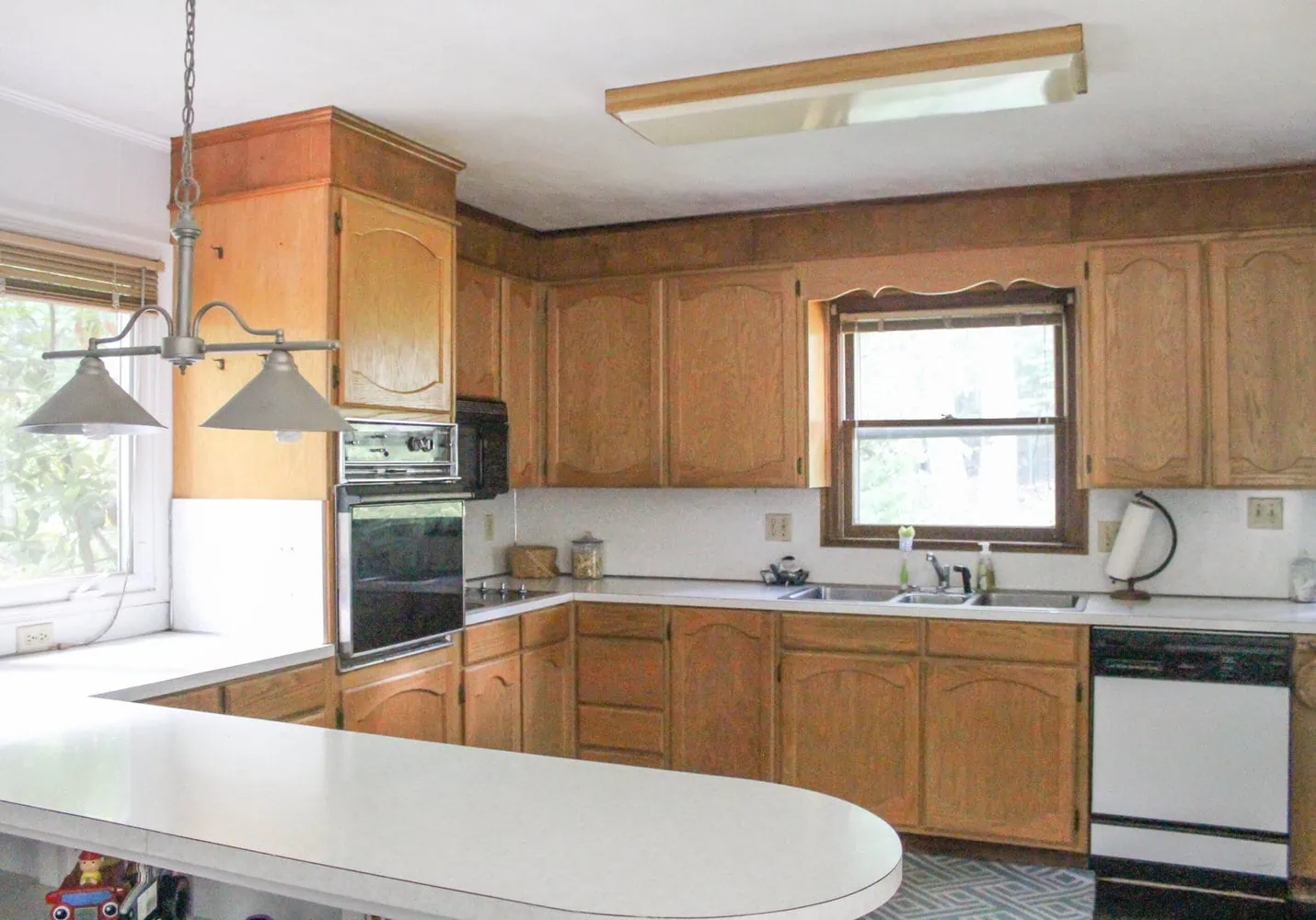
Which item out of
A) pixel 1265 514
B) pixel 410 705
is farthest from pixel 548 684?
pixel 1265 514

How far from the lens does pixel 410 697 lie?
3.36m

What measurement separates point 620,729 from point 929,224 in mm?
2259

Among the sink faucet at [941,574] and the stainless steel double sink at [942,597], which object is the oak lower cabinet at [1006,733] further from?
the sink faucet at [941,574]

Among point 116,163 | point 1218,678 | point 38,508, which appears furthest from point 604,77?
point 1218,678

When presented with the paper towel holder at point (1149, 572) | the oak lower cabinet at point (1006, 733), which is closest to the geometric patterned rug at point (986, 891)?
the oak lower cabinet at point (1006, 733)

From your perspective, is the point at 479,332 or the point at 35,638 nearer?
the point at 35,638

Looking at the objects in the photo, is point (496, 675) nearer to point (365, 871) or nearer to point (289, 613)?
point (289, 613)

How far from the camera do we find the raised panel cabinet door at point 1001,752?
3.61 meters

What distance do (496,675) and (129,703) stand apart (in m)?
1.69

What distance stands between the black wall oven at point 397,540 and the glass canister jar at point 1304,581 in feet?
9.44

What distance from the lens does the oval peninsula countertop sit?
126 centimetres

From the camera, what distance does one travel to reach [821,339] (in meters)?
4.43

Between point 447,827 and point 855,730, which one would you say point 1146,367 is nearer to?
point 855,730

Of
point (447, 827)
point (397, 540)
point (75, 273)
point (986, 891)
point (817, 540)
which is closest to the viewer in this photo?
point (447, 827)
